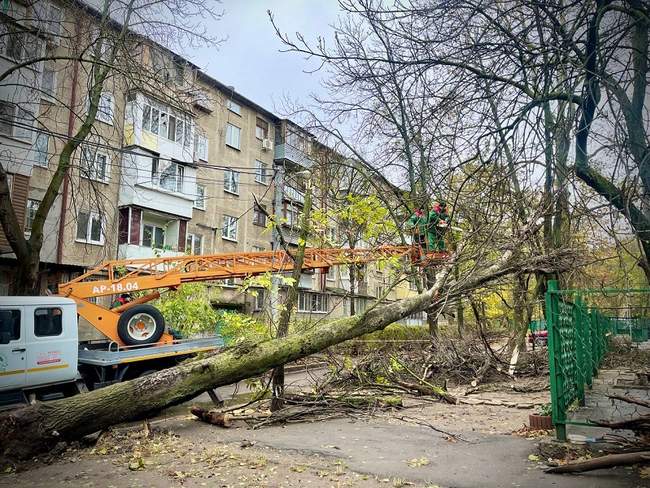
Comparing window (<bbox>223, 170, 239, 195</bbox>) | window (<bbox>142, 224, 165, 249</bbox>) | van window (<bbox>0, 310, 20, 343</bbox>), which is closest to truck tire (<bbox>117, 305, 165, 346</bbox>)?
van window (<bbox>0, 310, 20, 343</bbox>)

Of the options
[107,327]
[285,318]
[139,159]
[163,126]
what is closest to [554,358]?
[285,318]

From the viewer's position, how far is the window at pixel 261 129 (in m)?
31.6

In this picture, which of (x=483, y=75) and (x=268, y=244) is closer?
(x=483, y=75)

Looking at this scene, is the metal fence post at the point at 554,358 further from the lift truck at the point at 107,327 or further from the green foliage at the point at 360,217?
the green foliage at the point at 360,217

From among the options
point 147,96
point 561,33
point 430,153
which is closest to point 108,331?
point 147,96

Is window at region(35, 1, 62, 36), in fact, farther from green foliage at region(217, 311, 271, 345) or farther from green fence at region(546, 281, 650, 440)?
green fence at region(546, 281, 650, 440)

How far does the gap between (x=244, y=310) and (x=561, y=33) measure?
24605 mm

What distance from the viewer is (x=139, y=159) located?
22.3 m

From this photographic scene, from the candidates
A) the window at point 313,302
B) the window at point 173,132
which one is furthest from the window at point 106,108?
the window at point 313,302

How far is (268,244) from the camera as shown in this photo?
31.8 metres

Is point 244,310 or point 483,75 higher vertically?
point 483,75

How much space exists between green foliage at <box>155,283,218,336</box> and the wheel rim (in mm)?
3404

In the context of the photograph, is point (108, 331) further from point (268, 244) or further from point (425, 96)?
point (268, 244)

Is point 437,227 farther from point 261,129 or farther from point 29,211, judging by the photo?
point 261,129
